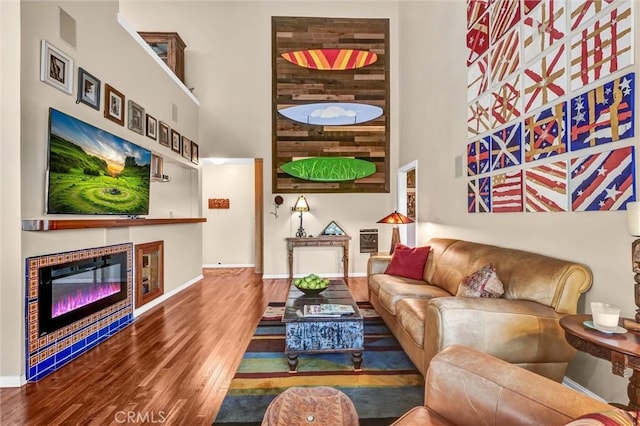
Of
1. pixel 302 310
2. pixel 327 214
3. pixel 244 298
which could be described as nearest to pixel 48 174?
pixel 302 310

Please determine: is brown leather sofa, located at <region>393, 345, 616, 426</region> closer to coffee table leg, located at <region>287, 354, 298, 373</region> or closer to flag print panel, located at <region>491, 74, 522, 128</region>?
coffee table leg, located at <region>287, 354, 298, 373</region>

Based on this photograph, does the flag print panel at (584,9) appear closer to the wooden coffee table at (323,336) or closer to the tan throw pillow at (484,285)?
the tan throw pillow at (484,285)

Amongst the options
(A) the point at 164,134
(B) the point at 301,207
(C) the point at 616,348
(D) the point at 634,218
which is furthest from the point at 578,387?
(A) the point at 164,134

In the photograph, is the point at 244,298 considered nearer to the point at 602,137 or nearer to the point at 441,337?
the point at 441,337

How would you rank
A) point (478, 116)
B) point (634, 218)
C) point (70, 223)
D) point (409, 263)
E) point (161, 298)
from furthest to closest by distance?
1. point (161, 298)
2. point (409, 263)
3. point (478, 116)
4. point (70, 223)
5. point (634, 218)

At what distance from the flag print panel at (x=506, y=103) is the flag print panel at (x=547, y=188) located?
0.55m

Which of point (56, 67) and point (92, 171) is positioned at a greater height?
point (56, 67)

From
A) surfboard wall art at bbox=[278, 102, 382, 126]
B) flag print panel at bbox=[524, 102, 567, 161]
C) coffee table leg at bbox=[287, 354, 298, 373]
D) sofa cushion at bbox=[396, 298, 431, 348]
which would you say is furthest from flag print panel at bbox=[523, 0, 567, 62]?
surfboard wall art at bbox=[278, 102, 382, 126]

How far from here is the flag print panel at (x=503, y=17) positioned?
103 inches

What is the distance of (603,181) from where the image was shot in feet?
6.07

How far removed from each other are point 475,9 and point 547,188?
2146 millimetres

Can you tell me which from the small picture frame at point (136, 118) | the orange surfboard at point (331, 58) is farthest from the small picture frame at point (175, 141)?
the orange surfboard at point (331, 58)

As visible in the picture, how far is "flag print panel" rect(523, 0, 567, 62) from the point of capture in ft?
7.06

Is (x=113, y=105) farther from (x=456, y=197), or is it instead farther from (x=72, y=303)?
(x=456, y=197)
